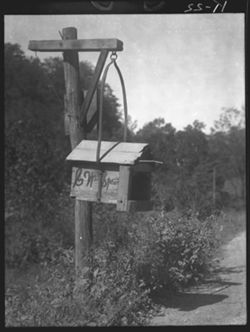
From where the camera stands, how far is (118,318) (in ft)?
15.7

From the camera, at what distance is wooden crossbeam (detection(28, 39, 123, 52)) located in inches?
179

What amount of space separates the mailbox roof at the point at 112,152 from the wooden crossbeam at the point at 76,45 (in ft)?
2.94

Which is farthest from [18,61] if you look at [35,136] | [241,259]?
[241,259]

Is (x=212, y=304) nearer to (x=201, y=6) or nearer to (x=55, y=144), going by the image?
(x=201, y=6)

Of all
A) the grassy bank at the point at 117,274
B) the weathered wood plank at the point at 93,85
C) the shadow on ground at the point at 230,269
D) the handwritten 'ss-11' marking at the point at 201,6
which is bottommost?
the shadow on ground at the point at 230,269

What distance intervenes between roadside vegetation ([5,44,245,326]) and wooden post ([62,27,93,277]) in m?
0.19

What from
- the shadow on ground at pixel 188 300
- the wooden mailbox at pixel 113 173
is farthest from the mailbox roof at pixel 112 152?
the shadow on ground at pixel 188 300

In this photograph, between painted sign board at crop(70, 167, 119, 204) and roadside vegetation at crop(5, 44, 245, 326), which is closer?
painted sign board at crop(70, 167, 119, 204)

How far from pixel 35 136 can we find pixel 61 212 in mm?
1205

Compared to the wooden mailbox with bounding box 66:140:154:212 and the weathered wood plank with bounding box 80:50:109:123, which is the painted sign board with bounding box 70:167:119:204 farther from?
the weathered wood plank with bounding box 80:50:109:123

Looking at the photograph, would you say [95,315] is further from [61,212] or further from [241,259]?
[241,259]

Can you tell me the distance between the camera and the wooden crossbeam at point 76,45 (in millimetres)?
4551

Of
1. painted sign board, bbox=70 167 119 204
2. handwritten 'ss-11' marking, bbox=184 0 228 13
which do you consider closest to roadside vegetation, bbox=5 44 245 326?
painted sign board, bbox=70 167 119 204

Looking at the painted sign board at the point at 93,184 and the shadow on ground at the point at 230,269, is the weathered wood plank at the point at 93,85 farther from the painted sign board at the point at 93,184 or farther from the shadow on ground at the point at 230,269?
the shadow on ground at the point at 230,269
